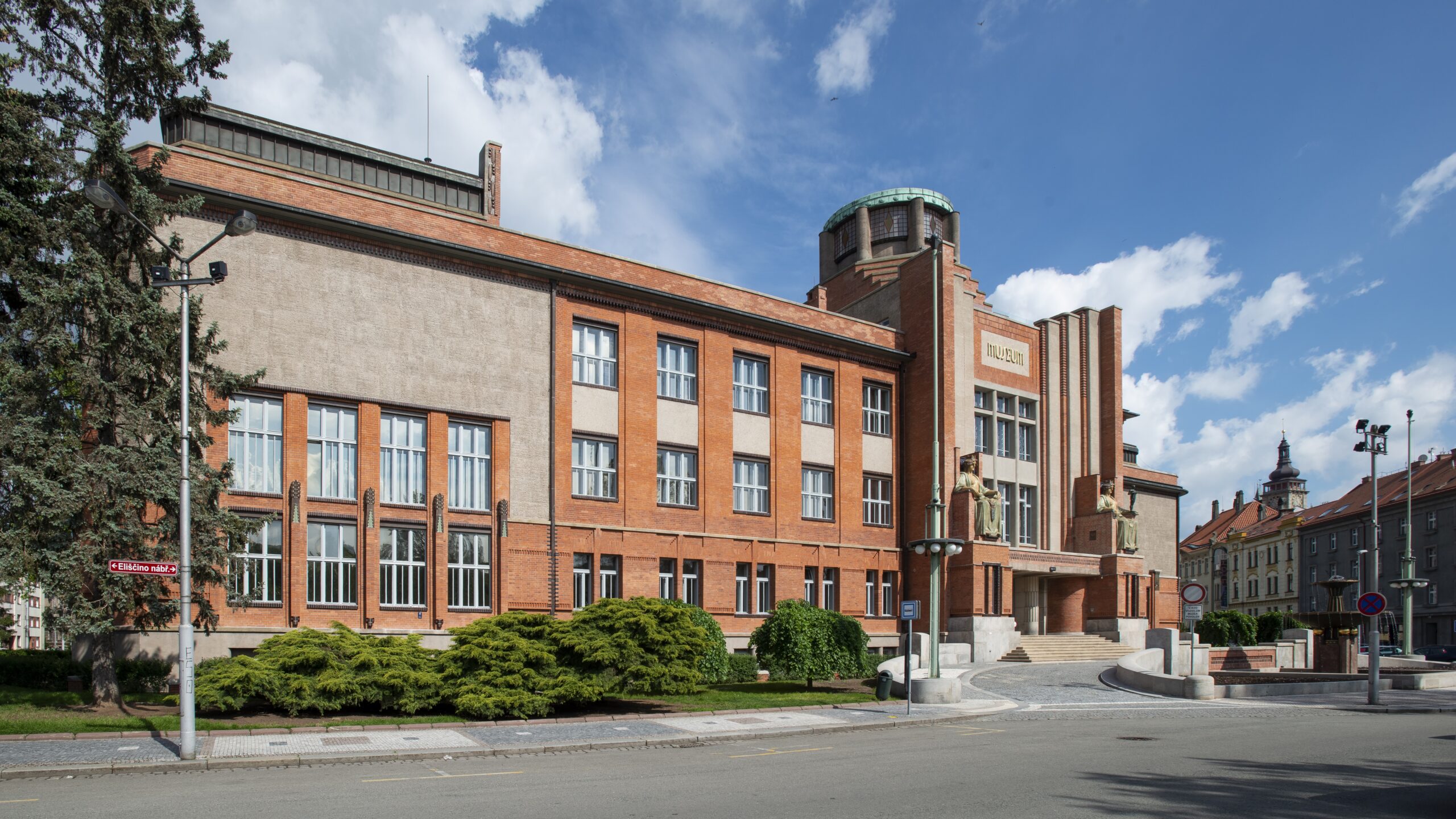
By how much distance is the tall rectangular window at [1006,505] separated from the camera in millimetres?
42812

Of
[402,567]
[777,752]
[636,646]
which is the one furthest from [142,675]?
[777,752]

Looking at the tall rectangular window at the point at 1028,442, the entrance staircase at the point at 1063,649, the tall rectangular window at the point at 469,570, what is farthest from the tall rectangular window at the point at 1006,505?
the tall rectangular window at the point at 469,570

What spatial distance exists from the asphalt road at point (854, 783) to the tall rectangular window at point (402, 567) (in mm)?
13244

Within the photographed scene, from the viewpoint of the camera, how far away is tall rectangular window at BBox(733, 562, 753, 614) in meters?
34.9

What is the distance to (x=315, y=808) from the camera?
1092 cm

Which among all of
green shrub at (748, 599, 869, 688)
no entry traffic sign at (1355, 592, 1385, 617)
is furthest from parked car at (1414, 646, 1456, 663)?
green shrub at (748, 599, 869, 688)

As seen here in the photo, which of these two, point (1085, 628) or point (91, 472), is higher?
point (91, 472)

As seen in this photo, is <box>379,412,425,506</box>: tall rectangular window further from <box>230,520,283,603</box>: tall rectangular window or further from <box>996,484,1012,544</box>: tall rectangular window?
<box>996,484,1012,544</box>: tall rectangular window

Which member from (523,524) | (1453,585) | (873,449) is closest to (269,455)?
(523,524)

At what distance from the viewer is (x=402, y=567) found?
92.7 ft

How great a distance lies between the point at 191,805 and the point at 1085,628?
38.6m

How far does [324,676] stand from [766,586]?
18685mm

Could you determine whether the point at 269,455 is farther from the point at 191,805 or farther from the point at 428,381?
the point at 191,805

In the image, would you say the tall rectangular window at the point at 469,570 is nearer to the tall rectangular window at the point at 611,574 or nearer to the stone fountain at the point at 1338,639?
the tall rectangular window at the point at 611,574
